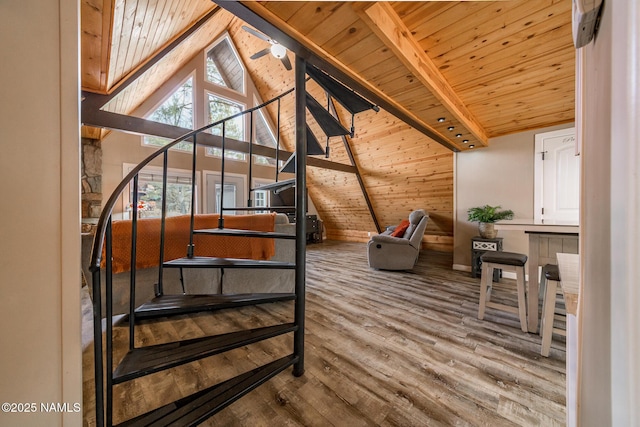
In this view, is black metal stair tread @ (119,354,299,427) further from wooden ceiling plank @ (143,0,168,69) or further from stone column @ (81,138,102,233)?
stone column @ (81,138,102,233)

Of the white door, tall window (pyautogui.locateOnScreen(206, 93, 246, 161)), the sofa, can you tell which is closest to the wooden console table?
the sofa

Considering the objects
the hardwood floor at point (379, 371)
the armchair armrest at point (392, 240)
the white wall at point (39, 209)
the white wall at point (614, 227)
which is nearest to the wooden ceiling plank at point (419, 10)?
the white wall at point (614, 227)

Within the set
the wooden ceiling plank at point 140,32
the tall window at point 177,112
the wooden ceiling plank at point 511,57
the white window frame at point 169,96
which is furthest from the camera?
the tall window at point 177,112

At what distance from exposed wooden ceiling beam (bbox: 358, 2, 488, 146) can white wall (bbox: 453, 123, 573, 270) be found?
4.65 ft

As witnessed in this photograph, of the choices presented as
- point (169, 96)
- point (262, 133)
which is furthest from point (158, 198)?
point (262, 133)

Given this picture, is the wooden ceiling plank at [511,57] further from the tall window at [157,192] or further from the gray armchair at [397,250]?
the tall window at [157,192]

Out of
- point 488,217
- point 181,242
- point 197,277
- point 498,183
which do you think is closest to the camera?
point 181,242

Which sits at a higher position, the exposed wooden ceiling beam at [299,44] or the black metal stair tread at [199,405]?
the exposed wooden ceiling beam at [299,44]

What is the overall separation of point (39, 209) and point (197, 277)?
179 centimetres

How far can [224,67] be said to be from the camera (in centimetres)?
596

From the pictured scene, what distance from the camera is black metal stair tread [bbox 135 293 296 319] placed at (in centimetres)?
111

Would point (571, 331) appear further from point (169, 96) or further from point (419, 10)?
point (169, 96)

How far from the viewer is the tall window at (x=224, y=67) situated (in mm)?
5633

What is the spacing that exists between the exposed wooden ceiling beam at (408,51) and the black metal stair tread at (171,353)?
1921 millimetres
